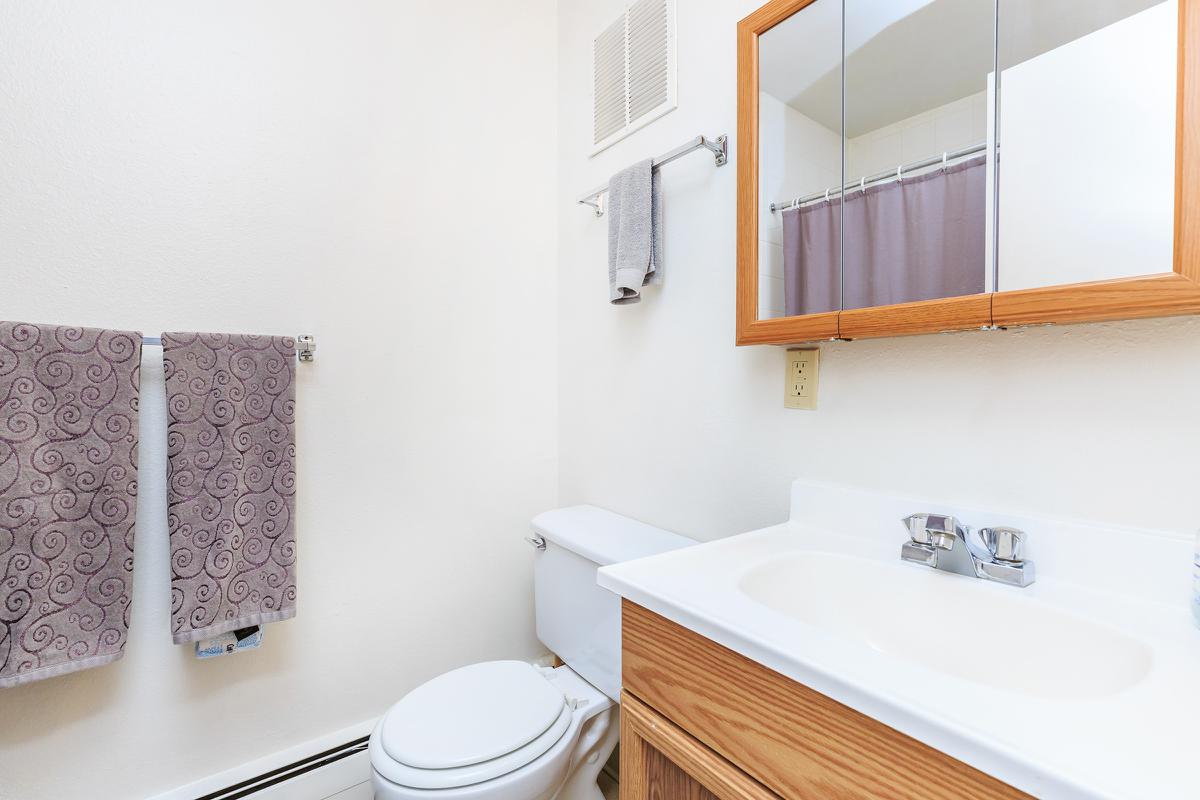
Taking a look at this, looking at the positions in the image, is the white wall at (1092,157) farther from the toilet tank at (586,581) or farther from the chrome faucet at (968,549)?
the toilet tank at (586,581)

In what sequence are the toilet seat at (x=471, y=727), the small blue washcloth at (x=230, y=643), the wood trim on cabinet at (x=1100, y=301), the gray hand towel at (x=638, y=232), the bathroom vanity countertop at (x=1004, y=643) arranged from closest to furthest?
1. the bathroom vanity countertop at (x=1004, y=643)
2. the wood trim on cabinet at (x=1100, y=301)
3. the toilet seat at (x=471, y=727)
4. the small blue washcloth at (x=230, y=643)
5. the gray hand towel at (x=638, y=232)

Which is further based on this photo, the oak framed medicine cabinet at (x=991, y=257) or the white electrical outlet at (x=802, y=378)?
the white electrical outlet at (x=802, y=378)

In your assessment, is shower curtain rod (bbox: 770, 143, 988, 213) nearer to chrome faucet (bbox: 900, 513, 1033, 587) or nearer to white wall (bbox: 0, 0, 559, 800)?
chrome faucet (bbox: 900, 513, 1033, 587)

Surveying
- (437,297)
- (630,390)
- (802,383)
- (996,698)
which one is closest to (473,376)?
(437,297)

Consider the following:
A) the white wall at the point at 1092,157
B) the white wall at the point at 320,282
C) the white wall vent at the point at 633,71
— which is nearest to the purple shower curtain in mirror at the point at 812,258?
the white wall at the point at 1092,157

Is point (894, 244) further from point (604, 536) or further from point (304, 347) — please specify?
point (304, 347)

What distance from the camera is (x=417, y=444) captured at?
1.48m

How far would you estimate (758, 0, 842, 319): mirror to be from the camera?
960 millimetres

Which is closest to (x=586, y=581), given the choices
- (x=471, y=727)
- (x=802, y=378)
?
(x=471, y=727)

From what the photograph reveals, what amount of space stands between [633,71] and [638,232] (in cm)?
49

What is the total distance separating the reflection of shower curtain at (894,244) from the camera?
0.79 metres

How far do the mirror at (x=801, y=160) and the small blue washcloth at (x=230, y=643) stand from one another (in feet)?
4.27

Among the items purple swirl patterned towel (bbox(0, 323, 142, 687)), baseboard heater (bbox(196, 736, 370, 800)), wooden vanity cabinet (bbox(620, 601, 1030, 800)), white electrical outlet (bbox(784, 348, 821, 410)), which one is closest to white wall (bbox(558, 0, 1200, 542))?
white electrical outlet (bbox(784, 348, 821, 410))

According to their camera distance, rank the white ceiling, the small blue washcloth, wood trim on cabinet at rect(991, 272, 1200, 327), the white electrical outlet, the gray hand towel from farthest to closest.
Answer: the gray hand towel, the small blue washcloth, the white electrical outlet, the white ceiling, wood trim on cabinet at rect(991, 272, 1200, 327)
